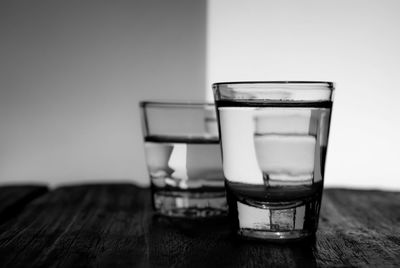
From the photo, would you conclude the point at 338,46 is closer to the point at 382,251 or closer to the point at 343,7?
the point at 343,7

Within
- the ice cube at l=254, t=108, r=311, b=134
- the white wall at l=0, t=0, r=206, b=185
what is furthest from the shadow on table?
the white wall at l=0, t=0, r=206, b=185

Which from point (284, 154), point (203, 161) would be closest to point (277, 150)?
point (284, 154)

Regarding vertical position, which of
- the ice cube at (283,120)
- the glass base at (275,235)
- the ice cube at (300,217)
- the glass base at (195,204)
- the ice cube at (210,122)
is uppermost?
the ice cube at (283,120)

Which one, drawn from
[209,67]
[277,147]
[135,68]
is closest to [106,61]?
[135,68]

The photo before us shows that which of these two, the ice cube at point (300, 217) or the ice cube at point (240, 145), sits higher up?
the ice cube at point (240, 145)

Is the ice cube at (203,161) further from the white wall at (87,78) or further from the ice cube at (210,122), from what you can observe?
the white wall at (87,78)

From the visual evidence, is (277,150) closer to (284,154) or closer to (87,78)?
(284,154)

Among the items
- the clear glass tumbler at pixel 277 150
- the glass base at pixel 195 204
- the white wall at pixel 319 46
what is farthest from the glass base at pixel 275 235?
the white wall at pixel 319 46
